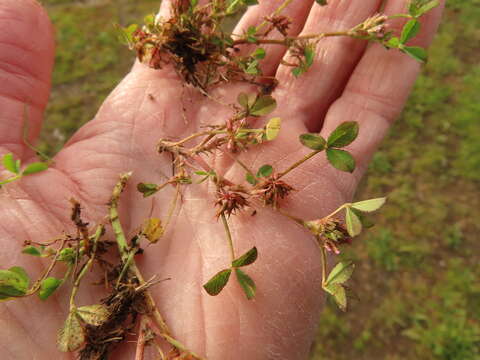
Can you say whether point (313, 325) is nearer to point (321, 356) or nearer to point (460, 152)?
point (321, 356)

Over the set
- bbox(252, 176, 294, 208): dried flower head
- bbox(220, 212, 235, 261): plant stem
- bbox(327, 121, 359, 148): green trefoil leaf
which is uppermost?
bbox(327, 121, 359, 148): green trefoil leaf

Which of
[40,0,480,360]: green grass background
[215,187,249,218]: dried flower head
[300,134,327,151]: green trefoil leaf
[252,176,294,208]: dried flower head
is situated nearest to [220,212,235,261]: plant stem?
[215,187,249,218]: dried flower head

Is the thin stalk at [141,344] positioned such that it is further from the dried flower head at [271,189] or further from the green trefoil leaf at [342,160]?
the green trefoil leaf at [342,160]

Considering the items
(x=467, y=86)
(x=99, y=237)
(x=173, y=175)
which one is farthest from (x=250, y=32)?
(x=467, y=86)

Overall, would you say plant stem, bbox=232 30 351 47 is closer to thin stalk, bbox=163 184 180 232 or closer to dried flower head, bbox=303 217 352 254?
thin stalk, bbox=163 184 180 232

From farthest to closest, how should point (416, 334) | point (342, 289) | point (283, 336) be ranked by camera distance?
point (416, 334), point (283, 336), point (342, 289)

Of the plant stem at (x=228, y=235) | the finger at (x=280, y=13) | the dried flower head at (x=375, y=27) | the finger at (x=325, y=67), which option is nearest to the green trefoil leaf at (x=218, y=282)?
the plant stem at (x=228, y=235)

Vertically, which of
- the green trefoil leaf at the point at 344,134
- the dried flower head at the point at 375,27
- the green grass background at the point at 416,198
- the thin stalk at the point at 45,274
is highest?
the dried flower head at the point at 375,27
